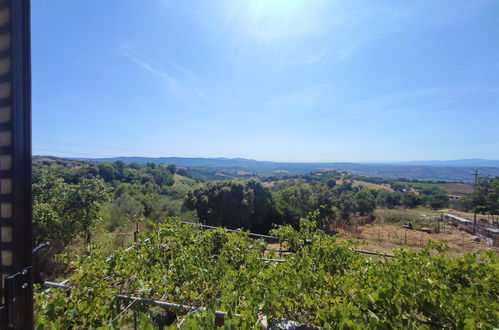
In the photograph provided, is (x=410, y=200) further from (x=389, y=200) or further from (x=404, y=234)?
(x=404, y=234)

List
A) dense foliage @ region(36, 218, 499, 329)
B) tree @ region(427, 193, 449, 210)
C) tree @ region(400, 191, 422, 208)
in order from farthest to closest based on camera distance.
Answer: tree @ region(400, 191, 422, 208), tree @ region(427, 193, 449, 210), dense foliage @ region(36, 218, 499, 329)

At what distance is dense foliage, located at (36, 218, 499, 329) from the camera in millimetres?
1565

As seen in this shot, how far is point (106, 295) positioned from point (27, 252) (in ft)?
5.44

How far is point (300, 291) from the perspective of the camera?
2.04 meters

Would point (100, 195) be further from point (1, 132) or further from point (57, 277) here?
point (1, 132)

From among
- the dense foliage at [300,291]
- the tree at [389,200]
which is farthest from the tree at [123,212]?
the tree at [389,200]

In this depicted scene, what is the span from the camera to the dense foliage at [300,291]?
5.14 ft

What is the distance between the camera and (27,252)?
84cm

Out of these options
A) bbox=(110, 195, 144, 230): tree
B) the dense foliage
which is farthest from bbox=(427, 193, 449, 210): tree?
bbox=(110, 195, 144, 230): tree

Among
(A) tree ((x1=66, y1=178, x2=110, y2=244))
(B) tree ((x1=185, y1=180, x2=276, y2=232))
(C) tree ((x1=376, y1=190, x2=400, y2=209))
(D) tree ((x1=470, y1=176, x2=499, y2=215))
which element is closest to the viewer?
(A) tree ((x1=66, y1=178, x2=110, y2=244))

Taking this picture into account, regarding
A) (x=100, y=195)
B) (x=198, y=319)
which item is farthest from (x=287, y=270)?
(x=100, y=195)

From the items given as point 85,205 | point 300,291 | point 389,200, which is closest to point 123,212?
point 85,205

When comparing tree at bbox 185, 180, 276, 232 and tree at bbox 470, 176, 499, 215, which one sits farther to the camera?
tree at bbox 470, 176, 499, 215

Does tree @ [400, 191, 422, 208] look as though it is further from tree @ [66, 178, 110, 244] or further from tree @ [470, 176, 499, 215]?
tree @ [66, 178, 110, 244]
